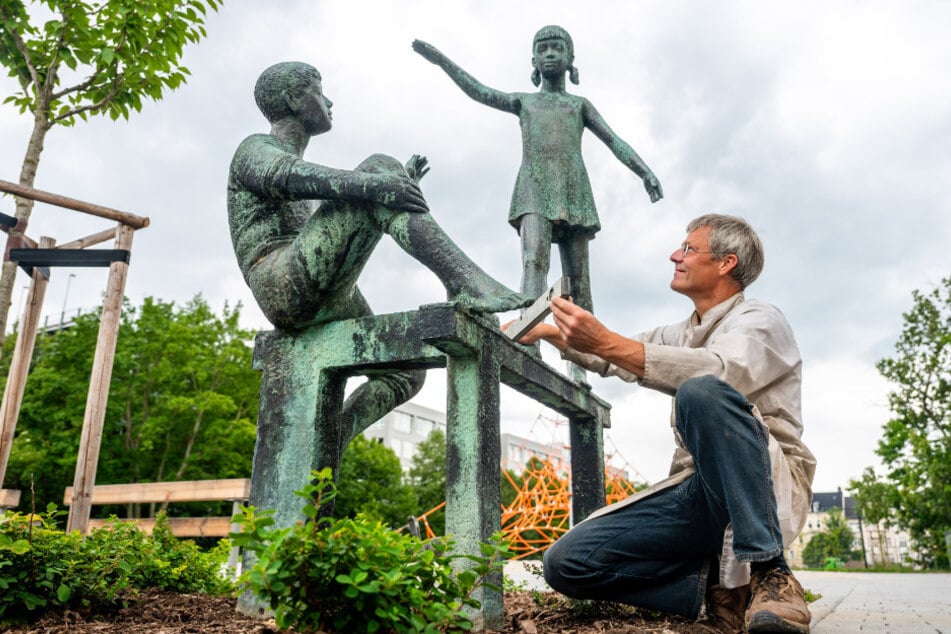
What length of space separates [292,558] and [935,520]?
25.0 meters

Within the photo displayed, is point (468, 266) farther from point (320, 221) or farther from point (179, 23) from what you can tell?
point (179, 23)

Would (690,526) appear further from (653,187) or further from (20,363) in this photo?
(20,363)

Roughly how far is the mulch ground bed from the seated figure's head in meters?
2.17

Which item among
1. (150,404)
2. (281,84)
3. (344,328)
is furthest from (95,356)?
(150,404)

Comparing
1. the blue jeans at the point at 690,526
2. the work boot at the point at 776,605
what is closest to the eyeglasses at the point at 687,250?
the blue jeans at the point at 690,526

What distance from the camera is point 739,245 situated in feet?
9.13

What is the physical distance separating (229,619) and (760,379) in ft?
6.72

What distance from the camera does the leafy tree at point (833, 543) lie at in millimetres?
74750

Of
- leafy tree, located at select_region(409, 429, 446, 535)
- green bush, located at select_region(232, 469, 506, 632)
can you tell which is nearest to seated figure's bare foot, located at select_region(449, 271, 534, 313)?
green bush, located at select_region(232, 469, 506, 632)

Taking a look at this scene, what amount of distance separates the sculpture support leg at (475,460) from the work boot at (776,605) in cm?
86

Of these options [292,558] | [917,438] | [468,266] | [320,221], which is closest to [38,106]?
[320,221]

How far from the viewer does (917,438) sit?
2067 centimetres

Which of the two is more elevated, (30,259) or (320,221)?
(30,259)

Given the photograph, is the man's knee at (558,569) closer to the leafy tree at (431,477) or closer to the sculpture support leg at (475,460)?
the sculpture support leg at (475,460)
